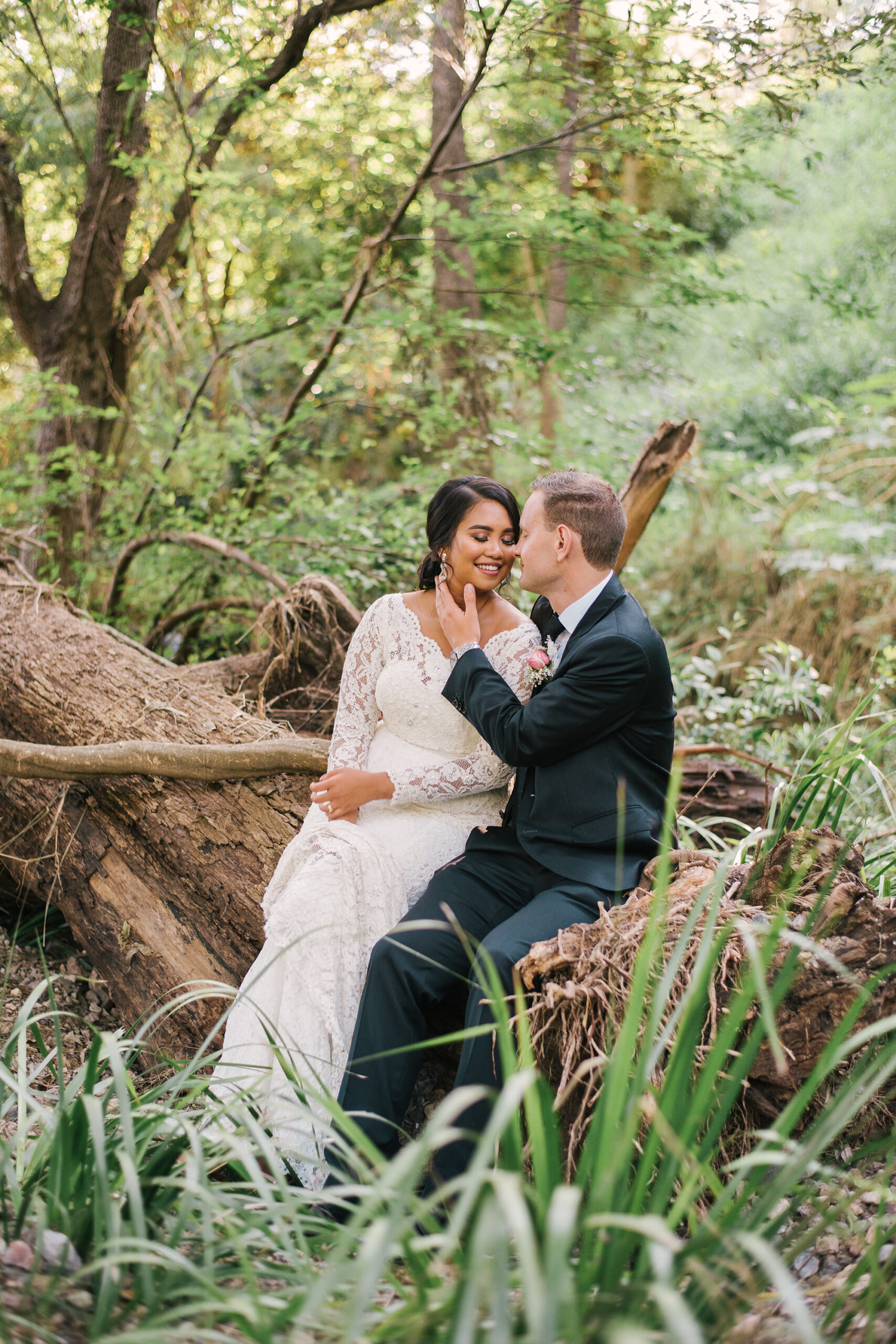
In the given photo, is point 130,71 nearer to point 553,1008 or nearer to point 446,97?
point 446,97

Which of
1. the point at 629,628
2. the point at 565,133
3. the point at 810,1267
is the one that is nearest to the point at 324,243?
the point at 565,133

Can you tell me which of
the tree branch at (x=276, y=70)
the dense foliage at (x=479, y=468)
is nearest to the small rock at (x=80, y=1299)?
the dense foliage at (x=479, y=468)

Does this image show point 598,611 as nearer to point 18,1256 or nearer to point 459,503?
point 459,503

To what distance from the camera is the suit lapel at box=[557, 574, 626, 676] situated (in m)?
2.63

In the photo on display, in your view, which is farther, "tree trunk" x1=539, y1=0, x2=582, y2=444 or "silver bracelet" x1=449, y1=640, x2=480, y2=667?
"tree trunk" x1=539, y1=0, x2=582, y2=444

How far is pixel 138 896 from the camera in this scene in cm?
328

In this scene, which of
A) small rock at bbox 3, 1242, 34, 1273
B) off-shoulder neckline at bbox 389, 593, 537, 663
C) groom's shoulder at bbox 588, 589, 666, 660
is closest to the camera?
small rock at bbox 3, 1242, 34, 1273

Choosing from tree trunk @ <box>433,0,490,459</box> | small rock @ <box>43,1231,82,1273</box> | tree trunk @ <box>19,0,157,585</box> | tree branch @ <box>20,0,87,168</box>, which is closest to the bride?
small rock @ <box>43,1231,82,1273</box>

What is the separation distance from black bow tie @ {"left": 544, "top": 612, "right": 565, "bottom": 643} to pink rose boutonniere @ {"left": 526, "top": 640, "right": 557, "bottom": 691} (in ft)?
0.35

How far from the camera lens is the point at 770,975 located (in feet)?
6.70

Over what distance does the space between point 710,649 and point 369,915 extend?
11.8 feet

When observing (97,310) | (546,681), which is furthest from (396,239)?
(546,681)

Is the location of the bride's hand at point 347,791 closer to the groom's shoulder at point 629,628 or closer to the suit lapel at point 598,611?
the suit lapel at point 598,611

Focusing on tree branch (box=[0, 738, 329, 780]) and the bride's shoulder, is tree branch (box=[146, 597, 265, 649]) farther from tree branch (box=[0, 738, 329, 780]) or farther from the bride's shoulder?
the bride's shoulder
